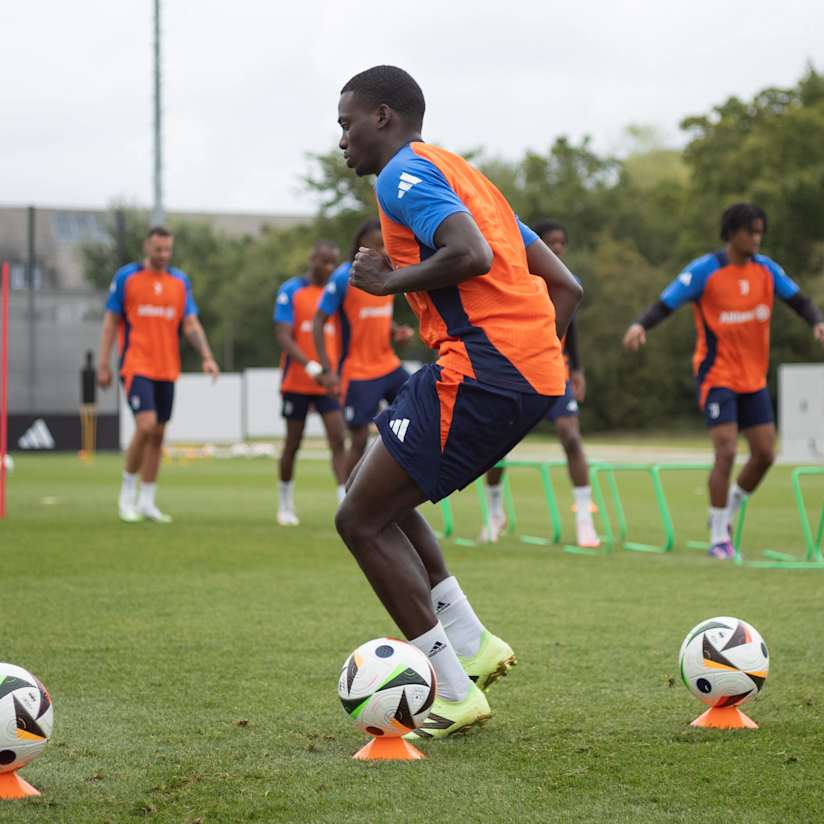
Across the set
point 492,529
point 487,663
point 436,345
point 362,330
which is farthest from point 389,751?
point 362,330

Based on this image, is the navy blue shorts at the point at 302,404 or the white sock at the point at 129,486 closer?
the white sock at the point at 129,486

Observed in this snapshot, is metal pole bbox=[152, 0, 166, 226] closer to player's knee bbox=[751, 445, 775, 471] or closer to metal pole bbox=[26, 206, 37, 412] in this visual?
metal pole bbox=[26, 206, 37, 412]

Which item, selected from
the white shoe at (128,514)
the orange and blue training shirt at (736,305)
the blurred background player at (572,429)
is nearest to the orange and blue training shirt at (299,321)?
the white shoe at (128,514)

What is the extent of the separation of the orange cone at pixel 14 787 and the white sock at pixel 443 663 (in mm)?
1331

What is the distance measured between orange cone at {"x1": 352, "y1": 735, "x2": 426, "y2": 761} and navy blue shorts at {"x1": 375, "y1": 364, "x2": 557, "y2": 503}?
2.61 ft

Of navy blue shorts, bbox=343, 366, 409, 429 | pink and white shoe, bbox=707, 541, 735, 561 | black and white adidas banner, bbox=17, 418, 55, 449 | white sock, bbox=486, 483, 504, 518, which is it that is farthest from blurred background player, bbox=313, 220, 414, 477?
black and white adidas banner, bbox=17, 418, 55, 449

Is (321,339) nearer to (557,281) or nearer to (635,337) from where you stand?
(635,337)

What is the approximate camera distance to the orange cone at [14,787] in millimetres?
3790

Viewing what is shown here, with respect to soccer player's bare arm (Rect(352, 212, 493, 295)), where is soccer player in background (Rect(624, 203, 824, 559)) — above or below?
below

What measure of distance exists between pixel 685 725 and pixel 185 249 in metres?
67.2

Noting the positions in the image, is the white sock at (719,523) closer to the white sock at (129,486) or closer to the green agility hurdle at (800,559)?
the green agility hurdle at (800,559)

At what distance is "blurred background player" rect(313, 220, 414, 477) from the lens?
11789mm

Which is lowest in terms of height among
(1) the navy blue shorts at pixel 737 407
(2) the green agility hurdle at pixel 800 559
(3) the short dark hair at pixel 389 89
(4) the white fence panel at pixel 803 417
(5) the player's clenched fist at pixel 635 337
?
(4) the white fence panel at pixel 803 417

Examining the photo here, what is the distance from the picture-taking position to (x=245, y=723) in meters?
4.71
